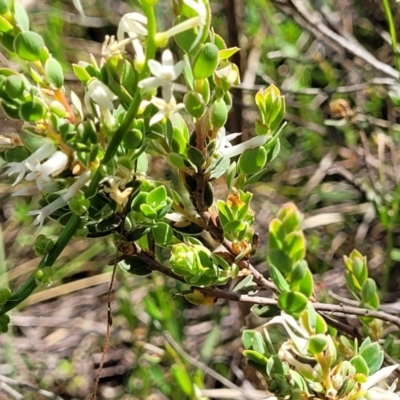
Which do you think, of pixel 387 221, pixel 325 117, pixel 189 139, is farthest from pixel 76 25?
pixel 189 139

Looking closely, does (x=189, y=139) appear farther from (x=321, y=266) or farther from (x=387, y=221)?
(x=321, y=266)

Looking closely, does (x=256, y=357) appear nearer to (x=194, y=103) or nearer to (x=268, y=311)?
(x=268, y=311)

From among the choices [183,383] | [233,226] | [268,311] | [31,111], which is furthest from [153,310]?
[31,111]

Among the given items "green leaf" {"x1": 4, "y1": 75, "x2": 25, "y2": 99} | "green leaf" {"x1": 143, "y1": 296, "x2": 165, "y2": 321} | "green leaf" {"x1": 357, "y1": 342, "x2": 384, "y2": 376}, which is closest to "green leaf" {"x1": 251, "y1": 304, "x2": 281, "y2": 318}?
"green leaf" {"x1": 357, "y1": 342, "x2": 384, "y2": 376}

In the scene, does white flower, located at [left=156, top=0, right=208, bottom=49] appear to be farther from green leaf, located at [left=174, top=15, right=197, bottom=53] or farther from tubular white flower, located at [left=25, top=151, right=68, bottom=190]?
tubular white flower, located at [left=25, top=151, right=68, bottom=190]

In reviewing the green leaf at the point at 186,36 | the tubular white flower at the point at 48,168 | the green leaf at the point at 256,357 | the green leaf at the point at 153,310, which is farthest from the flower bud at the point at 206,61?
the green leaf at the point at 153,310
